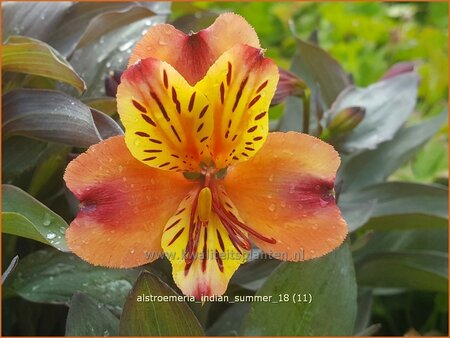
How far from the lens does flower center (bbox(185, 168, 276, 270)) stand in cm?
55

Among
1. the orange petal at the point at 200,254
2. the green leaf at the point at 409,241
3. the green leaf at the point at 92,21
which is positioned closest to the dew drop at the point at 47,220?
the orange petal at the point at 200,254

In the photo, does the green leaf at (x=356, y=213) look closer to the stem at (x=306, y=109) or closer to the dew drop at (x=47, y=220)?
the stem at (x=306, y=109)

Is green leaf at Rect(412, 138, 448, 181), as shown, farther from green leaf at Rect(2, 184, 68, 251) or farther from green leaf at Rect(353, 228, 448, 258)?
green leaf at Rect(2, 184, 68, 251)

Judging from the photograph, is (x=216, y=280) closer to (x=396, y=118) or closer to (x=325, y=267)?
(x=325, y=267)

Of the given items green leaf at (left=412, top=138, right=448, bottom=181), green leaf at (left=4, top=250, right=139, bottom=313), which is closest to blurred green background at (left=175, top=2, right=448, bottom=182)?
green leaf at (left=412, top=138, right=448, bottom=181)

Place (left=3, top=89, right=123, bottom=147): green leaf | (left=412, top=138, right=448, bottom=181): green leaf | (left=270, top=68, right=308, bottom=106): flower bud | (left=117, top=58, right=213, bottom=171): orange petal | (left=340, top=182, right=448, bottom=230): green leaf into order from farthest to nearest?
(left=412, top=138, right=448, bottom=181): green leaf < (left=340, top=182, right=448, bottom=230): green leaf < (left=270, top=68, right=308, bottom=106): flower bud < (left=3, top=89, right=123, bottom=147): green leaf < (left=117, top=58, right=213, bottom=171): orange petal

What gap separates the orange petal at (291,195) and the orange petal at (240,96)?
0.02 m

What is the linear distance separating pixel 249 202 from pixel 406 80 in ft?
1.43

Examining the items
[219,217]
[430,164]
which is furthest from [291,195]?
[430,164]

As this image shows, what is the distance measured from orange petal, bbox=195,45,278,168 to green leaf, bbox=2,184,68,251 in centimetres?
15

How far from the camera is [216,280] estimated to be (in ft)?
1.80

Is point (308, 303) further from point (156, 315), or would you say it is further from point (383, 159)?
point (383, 159)

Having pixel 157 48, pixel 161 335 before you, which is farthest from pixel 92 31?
pixel 161 335

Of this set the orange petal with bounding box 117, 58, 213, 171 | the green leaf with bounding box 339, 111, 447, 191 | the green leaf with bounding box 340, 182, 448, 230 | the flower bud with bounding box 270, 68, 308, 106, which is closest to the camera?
the orange petal with bounding box 117, 58, 213, 171
